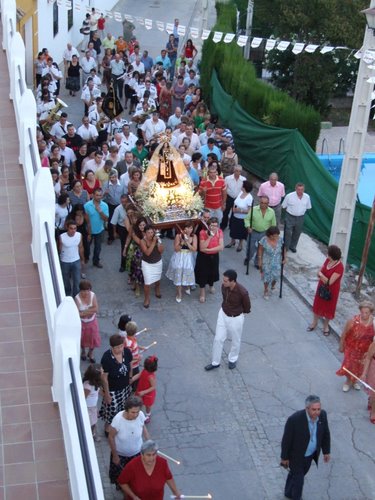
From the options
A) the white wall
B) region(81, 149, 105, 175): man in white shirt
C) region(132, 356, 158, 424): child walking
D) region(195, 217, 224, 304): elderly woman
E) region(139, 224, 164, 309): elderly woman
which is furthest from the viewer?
the white wall

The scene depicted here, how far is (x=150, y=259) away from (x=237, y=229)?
2354mm

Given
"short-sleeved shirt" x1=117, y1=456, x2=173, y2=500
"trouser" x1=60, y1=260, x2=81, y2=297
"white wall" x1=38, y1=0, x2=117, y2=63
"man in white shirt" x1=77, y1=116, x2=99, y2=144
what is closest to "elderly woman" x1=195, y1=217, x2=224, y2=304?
"trouser" x1=60, y1=260, x2=81, y2=297

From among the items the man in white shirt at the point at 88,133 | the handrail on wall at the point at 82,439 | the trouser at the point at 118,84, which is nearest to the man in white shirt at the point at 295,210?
the man in white shirt at the point at 88,133

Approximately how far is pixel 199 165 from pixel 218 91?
6936mm

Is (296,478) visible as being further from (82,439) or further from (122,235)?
(122,235)

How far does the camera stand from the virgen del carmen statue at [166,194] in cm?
1412

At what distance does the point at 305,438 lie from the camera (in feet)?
30.7

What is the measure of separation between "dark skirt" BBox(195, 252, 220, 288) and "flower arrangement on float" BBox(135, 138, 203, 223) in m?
0.67

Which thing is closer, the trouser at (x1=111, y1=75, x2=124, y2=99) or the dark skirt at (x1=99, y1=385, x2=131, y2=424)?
the dark skirt at (x1=99, y1=385, x2=131, y2=424)

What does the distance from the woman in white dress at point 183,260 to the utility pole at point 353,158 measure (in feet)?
7.50

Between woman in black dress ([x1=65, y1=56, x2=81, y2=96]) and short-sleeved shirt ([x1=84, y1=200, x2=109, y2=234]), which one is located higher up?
woman in black dress ([x1=65, y1=56, x2=81, y2=96])

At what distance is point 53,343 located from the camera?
834 cm

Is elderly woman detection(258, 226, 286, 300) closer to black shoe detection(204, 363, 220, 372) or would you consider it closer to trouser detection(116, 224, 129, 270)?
trouser detection(116, 224, 129, 270)

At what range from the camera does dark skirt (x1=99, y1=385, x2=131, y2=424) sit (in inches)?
406
